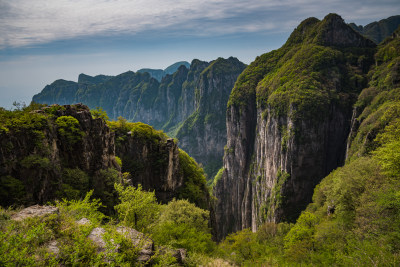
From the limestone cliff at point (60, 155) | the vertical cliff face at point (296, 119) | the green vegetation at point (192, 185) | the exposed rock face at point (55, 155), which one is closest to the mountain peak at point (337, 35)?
the vertical cliff face at point (296, 119)

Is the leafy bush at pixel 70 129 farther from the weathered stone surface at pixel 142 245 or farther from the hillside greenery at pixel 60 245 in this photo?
the weathered stone surface at pixel 142 245

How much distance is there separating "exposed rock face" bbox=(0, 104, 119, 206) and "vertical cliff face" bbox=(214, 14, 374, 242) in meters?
59.5

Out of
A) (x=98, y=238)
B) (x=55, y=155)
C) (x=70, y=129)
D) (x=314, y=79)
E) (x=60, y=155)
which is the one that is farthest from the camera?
(x=314, y=79)

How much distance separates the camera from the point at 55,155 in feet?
70.7

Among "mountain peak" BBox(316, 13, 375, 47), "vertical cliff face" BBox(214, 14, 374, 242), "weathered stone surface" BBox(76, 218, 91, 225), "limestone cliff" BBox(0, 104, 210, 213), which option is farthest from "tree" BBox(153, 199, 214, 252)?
"mountain peak" BBox(316, 13, 375, 47)

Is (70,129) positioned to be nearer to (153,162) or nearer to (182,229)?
(182,229)

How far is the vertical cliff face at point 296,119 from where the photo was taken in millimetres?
71312

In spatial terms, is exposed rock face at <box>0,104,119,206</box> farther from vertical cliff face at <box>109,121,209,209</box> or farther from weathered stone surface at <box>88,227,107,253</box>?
vertical cliff face at <box>109,121,209,209</box>

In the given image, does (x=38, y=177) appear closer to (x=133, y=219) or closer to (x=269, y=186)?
(x=133, y=219)

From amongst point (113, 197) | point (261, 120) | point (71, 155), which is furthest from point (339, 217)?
point (261, 120)

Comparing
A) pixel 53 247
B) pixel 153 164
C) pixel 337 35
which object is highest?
pixel 337 35

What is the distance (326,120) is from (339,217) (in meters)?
51.9

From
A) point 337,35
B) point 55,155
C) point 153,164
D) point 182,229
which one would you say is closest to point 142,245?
point 182,229

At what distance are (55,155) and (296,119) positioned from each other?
223ft
